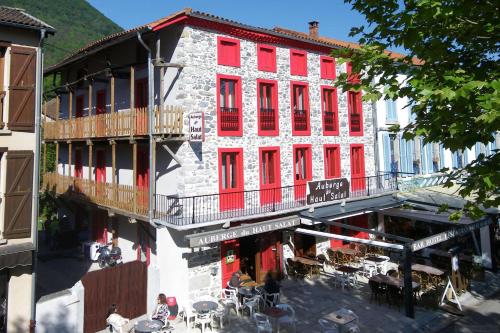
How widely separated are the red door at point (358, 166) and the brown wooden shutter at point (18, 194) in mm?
14619

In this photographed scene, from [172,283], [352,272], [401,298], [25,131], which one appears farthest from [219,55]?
[401,298]

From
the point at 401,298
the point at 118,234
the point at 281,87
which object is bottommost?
the point at 401,298

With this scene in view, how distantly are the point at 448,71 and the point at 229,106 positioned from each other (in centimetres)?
1050

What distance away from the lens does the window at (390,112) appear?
70.2 feet

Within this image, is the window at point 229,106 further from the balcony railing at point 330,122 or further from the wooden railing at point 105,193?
the balcony railing at point 330,122

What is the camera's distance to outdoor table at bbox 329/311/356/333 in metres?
10.4

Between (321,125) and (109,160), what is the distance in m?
10.3

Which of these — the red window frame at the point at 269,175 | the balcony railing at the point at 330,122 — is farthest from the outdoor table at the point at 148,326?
the balcony railing at the point at 330,122

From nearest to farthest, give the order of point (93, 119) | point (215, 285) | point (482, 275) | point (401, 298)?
point (401, 298)
point (215, 285)
point (482, 275)
point (93, 119)

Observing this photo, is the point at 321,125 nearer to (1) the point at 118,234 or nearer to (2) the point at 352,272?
(2) the point at 352,272

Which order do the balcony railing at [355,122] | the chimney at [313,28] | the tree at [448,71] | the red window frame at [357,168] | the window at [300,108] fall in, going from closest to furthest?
the tree at [448,71] < the window at [300,108] < the red window frame at [357,168] < the balcony railing at [355,122] < the chimney at [313,28]

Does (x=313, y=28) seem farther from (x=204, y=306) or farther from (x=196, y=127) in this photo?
(x=204, y=306)

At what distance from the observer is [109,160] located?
1912cm

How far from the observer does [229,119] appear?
15.3 metres
